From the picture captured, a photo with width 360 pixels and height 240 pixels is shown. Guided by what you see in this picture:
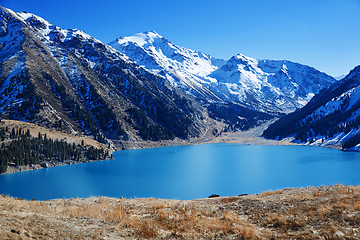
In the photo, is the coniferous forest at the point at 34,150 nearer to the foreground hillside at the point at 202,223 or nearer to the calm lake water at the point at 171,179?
the calm lake water at the point at 171,179

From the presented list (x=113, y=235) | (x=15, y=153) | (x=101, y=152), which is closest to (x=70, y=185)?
(x=15, y=153)

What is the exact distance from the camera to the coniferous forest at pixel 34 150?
9912cm

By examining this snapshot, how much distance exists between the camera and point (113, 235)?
1116 centimetres

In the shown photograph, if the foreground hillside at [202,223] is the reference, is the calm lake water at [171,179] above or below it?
below

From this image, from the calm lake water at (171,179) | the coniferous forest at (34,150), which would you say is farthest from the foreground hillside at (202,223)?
the coniferous forest at (34,150)

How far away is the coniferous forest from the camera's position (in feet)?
325

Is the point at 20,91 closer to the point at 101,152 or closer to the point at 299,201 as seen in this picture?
the point at 101,152

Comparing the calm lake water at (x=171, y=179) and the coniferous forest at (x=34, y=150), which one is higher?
the coniferous forest at (x=34, y=150)

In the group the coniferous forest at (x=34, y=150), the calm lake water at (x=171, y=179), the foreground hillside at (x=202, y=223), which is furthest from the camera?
the coniferous forest at (x=34, y=150)

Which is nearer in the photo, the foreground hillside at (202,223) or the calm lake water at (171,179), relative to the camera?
the foreground hillside at (202,223)

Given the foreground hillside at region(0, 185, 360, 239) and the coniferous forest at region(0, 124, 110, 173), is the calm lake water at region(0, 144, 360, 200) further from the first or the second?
the foreground hillside at region(0, 185, 360, 239)

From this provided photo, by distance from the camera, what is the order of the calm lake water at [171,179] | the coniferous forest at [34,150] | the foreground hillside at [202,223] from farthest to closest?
the coniferous forest at [34,150], the calm lake water at [171,179], the foreground hillside at [202,223]

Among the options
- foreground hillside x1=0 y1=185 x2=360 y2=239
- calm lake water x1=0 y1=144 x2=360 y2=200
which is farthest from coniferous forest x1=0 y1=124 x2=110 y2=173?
foreground hillside x1=0 y1=185 x2=360 y2=239

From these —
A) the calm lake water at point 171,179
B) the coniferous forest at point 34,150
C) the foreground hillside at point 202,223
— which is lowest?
the calm lake water at point 171,179
